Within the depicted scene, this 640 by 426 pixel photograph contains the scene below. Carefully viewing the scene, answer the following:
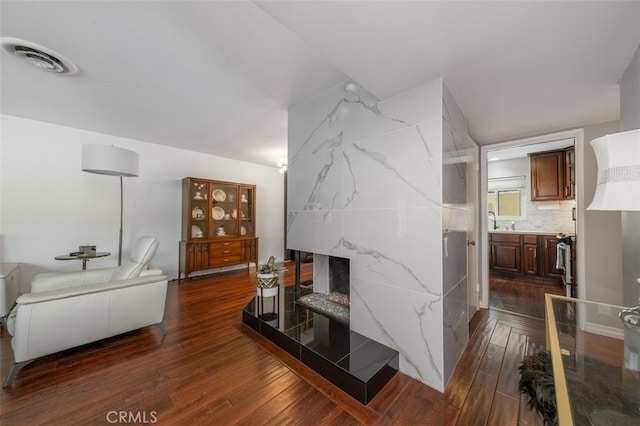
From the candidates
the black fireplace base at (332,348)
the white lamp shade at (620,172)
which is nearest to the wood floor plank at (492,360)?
the black fireplace base at (332,348)

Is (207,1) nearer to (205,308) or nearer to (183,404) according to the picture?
(183,404)

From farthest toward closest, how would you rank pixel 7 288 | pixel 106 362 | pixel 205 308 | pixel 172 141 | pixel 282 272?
pixel 282 272, pixel 172 141, pixel 205 308, pixel 7 288, pixel 106 362

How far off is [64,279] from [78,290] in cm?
76

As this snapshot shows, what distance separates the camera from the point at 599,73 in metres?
1.59

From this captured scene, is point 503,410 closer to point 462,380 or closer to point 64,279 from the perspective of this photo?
point 462,380

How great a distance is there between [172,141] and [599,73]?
16.3 feet

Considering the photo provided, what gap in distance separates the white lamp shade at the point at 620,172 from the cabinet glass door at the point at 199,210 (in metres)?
4.60

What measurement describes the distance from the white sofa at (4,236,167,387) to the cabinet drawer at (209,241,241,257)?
1771 millimetres

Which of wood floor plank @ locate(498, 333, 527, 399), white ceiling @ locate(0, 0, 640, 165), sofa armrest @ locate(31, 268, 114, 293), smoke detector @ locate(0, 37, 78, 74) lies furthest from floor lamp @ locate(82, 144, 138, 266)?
wood floor plank @ locate(498, 333, 527, 399)

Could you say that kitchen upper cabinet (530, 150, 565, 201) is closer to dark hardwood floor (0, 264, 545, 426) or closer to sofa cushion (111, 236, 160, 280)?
dark hardwood floor (0, 264, 545, 426)

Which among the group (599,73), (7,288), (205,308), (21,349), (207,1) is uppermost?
(207,1)

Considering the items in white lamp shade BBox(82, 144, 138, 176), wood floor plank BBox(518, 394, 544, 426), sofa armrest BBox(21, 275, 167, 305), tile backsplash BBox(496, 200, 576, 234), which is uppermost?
white lamp shade BBox(82, 144, 138, 176)

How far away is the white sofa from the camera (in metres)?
1.58

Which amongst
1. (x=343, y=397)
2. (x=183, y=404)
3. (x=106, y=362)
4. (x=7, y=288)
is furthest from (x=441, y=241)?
(x=7, y=288)
